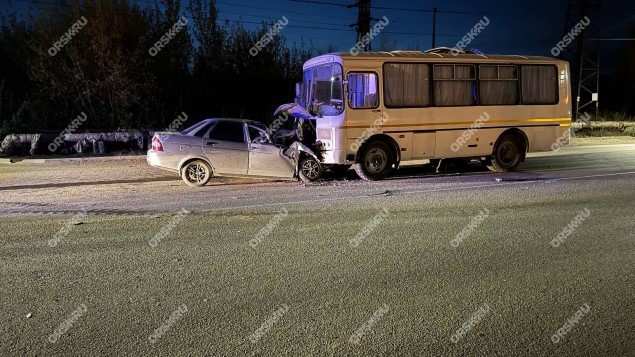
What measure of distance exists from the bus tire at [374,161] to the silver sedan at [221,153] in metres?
1.54

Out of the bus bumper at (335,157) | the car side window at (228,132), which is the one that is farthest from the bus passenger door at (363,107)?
the car side window at (228,132)

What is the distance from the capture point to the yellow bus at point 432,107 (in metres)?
12.3

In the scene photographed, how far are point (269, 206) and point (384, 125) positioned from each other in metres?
4.38
